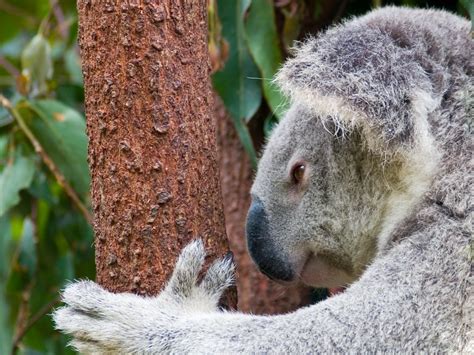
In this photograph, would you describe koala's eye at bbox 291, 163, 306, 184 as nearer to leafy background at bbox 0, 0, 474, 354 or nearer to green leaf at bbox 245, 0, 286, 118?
leafy background at bbox 0, 0, 474, 354

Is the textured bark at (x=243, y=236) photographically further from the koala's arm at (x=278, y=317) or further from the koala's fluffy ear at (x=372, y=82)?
the koala's arm at (x=278, y=317)

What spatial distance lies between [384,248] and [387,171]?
0.73 ft

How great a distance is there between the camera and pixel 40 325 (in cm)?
395

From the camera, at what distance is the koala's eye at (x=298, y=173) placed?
236 centimetres

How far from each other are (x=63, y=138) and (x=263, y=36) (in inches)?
37.6

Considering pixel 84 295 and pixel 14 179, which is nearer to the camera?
pixel 84 295

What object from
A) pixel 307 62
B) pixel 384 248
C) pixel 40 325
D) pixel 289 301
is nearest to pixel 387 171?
pixel 384 248

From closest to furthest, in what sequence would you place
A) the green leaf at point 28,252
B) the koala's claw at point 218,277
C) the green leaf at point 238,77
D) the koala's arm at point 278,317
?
the koala's arm at point 278,317
the koala's claw at point 218,277
the green leaf at point 238,77
the green leaf at point 28,252

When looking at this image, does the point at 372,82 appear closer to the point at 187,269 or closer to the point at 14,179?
the point at 187,269

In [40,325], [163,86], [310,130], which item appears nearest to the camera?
→ [163,86]

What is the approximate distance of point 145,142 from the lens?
6.68 ft

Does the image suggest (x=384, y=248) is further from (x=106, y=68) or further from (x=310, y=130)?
(x=106, y=68)

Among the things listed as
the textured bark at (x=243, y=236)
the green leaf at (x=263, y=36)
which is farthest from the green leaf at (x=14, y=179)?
the green leaf at (x=263, y=36)

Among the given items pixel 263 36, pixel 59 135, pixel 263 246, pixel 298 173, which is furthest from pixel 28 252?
pixel 298 173
